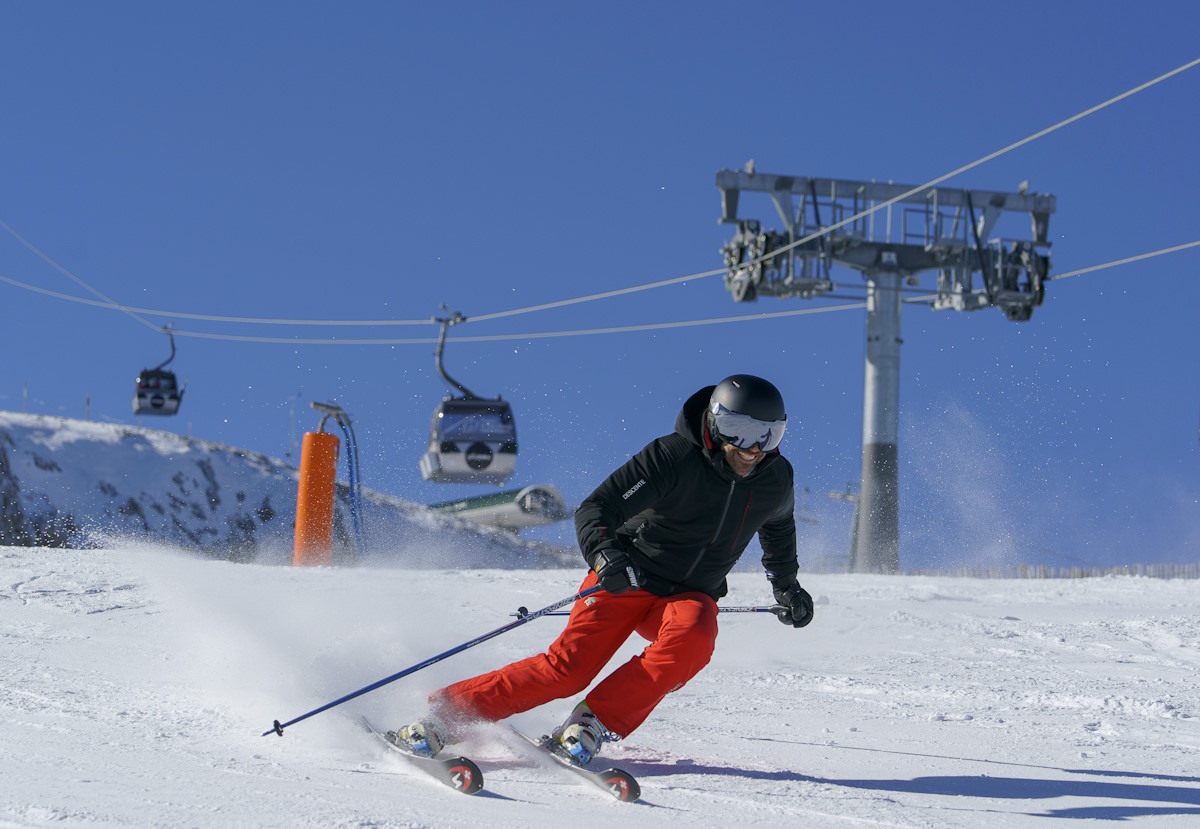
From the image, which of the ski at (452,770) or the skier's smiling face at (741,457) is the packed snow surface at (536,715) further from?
the skier's smiling face at (741,457)

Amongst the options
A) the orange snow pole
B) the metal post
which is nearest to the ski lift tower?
the metal post

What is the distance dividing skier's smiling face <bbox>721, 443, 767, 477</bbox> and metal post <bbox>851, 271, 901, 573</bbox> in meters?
22.5

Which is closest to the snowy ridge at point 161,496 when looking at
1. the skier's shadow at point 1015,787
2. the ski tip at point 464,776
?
the skier's shadow at point 1015,787

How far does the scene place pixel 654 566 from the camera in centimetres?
442

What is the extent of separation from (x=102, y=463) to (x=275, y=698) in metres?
43.7

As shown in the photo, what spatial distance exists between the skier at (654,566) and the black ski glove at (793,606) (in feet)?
0.10

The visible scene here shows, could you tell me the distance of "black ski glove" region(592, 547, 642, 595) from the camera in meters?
4.09

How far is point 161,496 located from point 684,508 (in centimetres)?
4500

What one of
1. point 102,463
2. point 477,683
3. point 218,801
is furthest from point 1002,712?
point 102,463

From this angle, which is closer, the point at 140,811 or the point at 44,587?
the point at 140,811

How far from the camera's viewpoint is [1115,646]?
783 cm

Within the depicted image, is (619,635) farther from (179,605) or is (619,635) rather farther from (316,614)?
(179,605)

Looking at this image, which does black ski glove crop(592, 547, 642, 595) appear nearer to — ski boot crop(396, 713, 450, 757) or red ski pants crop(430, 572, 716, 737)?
red ski pants crop(430, 572, 716, 737)

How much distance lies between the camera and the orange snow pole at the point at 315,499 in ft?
41.7
